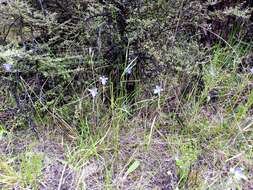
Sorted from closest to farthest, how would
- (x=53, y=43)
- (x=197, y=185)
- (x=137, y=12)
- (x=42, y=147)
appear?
(x=197, y=185) → (x=42, y=147) → (x=137, y=12) → (x=53, y=43)

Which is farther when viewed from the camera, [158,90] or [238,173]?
[158,90]

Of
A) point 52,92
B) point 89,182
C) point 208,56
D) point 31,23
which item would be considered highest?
point 31,23

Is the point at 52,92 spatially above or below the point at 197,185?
above

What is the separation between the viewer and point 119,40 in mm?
1926

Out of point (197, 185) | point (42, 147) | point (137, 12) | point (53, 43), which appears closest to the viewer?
point (197, 185)

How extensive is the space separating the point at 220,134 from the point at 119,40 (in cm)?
74

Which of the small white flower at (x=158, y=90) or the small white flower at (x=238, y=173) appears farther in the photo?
the small white flower at (x=158, y=90)

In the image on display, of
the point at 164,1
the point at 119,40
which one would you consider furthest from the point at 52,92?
the point at 164,1

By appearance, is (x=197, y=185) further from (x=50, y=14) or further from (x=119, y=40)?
(x=50, y=14)

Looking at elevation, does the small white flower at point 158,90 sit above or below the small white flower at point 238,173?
above

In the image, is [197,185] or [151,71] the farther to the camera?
[151,71]

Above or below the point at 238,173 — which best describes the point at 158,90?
above

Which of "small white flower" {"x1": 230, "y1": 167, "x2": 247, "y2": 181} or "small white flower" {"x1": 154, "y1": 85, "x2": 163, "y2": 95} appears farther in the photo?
"small white flower" {"x1": 154, "y1": 85, "x2": 163, "y2": 95}

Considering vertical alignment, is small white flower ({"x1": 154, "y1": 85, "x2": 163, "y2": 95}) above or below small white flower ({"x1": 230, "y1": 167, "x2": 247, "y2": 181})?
above
